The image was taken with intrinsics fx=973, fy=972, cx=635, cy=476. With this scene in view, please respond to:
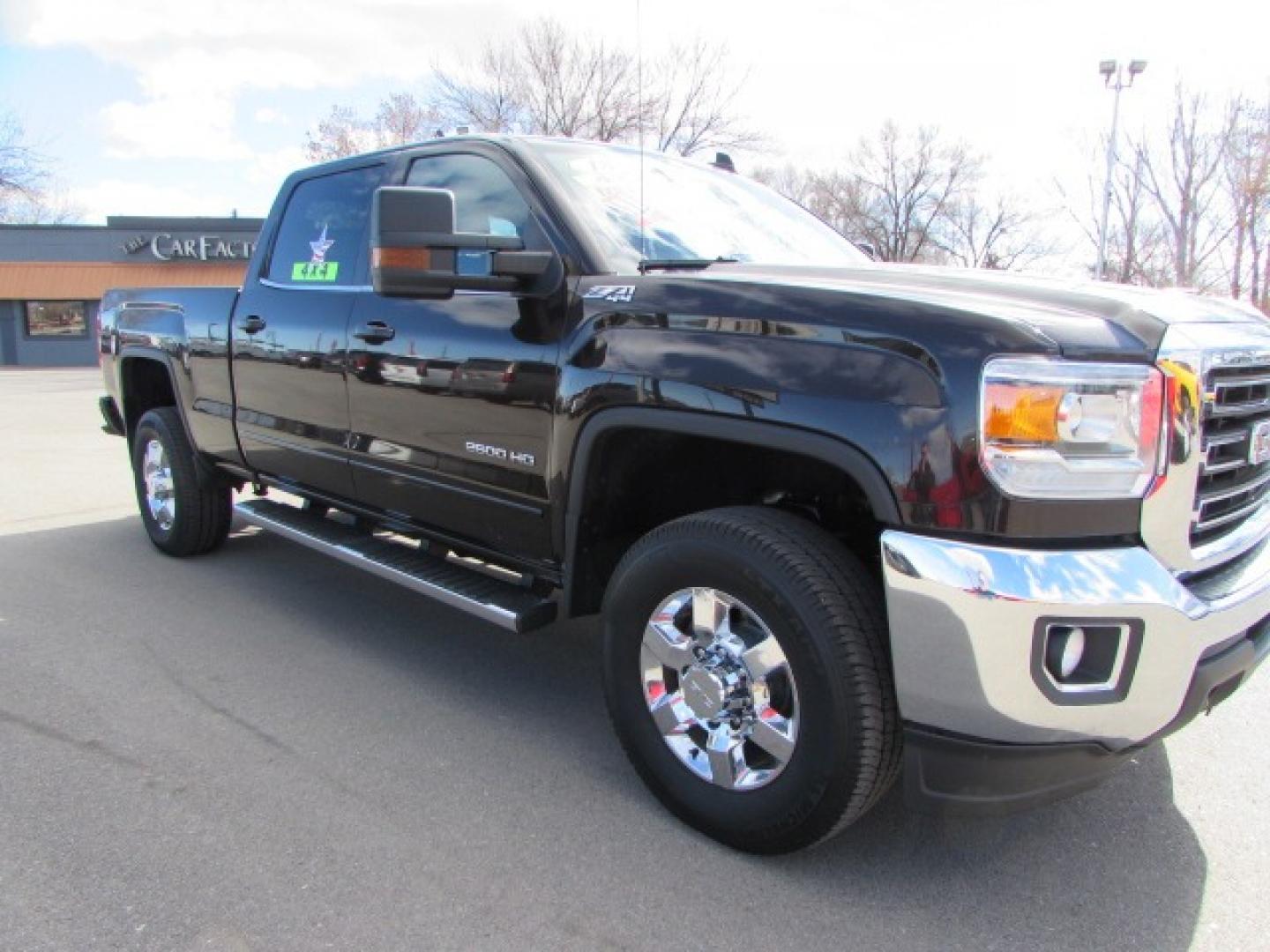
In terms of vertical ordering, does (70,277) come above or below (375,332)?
above

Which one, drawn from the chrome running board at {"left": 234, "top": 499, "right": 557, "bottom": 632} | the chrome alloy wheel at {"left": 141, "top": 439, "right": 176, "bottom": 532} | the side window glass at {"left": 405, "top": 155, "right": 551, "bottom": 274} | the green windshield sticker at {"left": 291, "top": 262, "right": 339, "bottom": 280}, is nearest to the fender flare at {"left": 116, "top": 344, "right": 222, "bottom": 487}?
the chrome alloy wheel at {"left": 141, "top": 439, "right": 176, "bottom": 532}

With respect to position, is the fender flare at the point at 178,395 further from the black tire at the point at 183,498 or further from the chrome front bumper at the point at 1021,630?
the chrome front bumper at the point at 1021,630

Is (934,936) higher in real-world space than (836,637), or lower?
lower

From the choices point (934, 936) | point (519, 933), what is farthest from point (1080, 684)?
point (519, 933)

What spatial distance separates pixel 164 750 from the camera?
10.6ft

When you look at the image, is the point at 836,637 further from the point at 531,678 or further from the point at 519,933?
the point at 531,678

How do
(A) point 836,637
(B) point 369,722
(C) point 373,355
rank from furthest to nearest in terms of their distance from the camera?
1. (C) point 373,355
2. (B) point 369,722
3. (A) point 836,637

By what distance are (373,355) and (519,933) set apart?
2213mm

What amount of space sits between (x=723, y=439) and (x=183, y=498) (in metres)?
4.01

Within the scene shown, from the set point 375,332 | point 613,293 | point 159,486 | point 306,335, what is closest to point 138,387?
point 159,486

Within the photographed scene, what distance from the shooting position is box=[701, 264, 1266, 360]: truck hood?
2131mm

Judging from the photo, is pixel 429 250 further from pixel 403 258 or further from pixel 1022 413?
pixel 1022 413

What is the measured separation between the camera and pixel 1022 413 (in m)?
2.07

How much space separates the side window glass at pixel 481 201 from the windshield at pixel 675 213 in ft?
0.53
